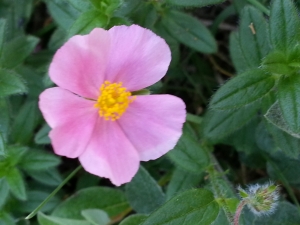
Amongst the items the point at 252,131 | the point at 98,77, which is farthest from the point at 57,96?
the point at 252,131

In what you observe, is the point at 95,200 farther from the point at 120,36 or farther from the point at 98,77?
the point at 120,36

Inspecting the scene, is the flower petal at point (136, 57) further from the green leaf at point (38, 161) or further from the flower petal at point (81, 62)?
the green leaf at point (38, 161)

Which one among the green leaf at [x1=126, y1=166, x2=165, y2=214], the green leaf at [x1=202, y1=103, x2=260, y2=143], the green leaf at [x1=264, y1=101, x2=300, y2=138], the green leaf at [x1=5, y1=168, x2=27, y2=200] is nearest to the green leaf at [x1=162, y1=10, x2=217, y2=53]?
the green leaf at [x1=202, y1=103, x2=260, y2=143]

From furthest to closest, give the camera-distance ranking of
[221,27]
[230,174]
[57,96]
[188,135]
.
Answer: [221,27]
[230,174]
[188,135]
[57,96]

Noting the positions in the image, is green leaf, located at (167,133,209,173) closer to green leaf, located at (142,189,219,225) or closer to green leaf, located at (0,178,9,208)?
green leaf, located at (142,189,219,225)

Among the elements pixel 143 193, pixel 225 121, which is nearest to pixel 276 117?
pixel 225 121

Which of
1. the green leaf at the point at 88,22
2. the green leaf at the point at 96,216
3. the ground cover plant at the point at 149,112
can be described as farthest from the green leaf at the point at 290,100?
the green leaf at the point at 96,216

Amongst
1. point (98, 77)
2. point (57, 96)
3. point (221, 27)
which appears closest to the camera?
point (57, 96)
